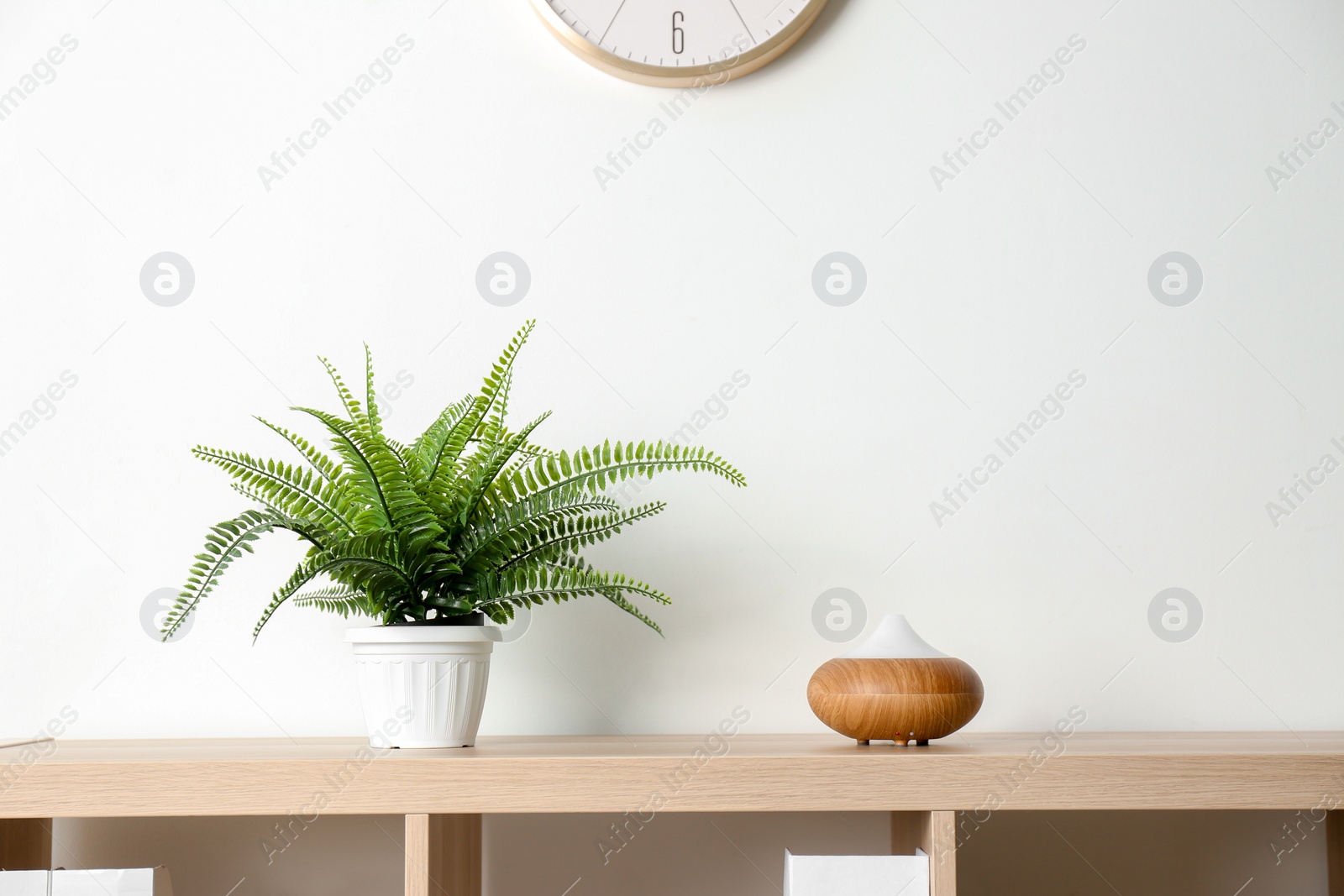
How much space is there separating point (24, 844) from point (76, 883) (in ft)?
0.86

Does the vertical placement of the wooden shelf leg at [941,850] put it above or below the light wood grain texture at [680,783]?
below

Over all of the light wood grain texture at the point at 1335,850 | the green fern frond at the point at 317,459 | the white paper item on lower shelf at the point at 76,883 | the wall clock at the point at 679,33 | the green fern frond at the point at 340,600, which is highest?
the wall clock at the point at 679,33

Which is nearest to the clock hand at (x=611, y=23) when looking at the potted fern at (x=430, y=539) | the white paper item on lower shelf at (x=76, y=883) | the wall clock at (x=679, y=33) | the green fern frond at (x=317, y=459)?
the wall clock at (x=679, y=33)

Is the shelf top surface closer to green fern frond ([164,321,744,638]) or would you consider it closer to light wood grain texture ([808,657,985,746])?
light wood grain texture ([808,657,985,746])

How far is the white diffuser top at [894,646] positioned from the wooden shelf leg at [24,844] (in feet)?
3.30

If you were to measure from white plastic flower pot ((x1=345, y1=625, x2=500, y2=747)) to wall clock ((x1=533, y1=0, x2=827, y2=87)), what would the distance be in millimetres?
857

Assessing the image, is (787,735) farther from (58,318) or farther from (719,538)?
(58,318)

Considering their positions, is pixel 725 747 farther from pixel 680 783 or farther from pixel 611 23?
pixel 611 23

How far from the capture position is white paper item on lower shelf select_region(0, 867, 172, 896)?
1.02 meters

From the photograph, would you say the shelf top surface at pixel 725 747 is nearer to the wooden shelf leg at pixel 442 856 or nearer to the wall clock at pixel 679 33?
the wooden shelf leg at pixel 442 856

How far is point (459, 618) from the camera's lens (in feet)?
3.82

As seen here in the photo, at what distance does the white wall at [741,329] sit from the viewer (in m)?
1.39

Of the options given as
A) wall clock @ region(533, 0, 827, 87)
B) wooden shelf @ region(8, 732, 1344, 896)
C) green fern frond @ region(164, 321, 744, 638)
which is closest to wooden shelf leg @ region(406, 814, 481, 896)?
wooden shelf @ region(8, 732, 1344, 896)

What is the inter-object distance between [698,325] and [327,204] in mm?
576
